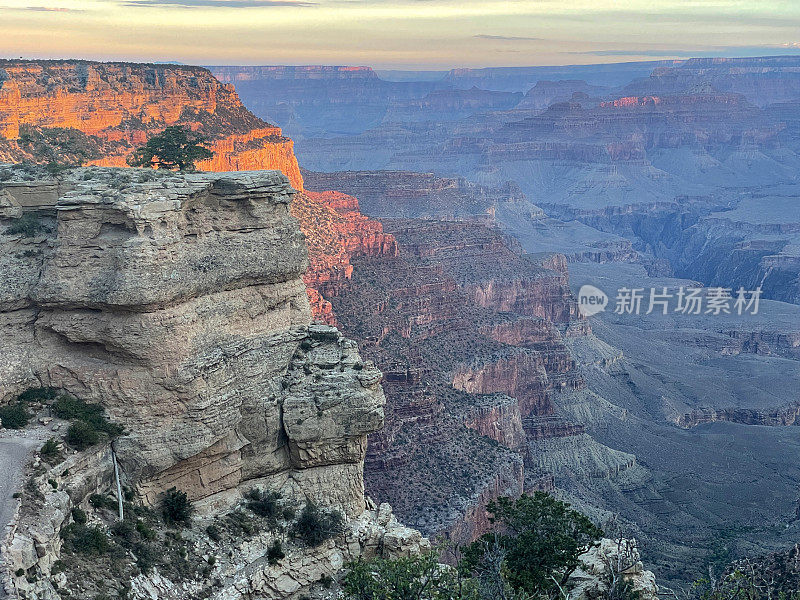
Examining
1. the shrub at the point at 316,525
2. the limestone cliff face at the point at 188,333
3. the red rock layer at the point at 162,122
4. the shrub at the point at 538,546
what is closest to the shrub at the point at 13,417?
the limestone cliff face at the point at 188,333

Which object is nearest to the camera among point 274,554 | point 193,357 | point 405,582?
point 405,582

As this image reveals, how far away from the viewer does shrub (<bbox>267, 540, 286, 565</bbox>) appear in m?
31.5

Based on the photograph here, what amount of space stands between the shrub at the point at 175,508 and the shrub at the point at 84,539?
341 centimetres

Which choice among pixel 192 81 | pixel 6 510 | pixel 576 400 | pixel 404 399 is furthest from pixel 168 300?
pixel 576 400

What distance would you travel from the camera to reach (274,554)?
31531mm

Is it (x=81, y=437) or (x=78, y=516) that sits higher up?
(x=81, y=437)

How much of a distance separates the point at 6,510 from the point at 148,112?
65768 mm

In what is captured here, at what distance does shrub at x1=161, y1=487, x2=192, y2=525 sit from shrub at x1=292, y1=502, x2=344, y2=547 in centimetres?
349

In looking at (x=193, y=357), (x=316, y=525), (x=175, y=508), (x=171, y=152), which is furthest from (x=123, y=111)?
(x=316, y=525)

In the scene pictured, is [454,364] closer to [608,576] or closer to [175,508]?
[608,576]

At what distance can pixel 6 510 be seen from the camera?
25328 millimetres

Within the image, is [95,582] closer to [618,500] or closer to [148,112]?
[618,500]

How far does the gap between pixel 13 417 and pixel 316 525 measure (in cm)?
975

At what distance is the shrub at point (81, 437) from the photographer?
29094 mm
